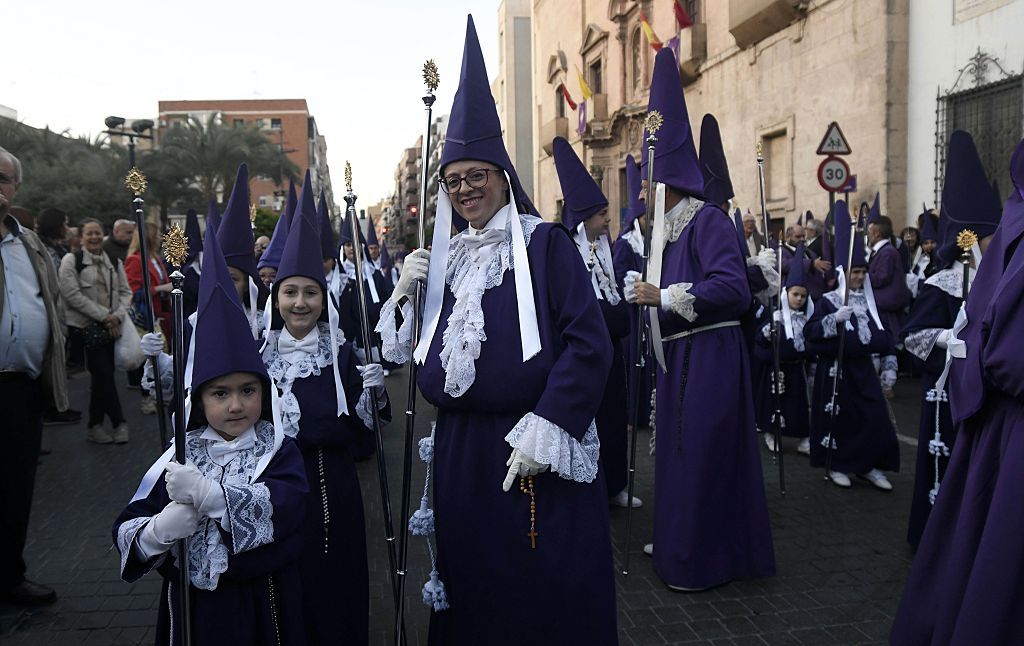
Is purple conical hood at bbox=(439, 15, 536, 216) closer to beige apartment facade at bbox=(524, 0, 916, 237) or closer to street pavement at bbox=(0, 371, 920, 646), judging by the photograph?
street pavement at bbox=(0, 371, 920, 646)

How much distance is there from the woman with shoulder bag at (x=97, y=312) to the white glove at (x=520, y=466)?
21.6ft

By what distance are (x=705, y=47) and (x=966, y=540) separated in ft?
69.9

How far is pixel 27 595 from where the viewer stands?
434 centimetres

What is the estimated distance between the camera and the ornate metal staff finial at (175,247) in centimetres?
268

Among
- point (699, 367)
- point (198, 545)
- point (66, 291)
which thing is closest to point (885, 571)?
point (699, 367)

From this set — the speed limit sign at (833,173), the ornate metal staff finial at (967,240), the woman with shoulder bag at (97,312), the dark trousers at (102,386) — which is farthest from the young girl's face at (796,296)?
the dark trousers at (102,386)

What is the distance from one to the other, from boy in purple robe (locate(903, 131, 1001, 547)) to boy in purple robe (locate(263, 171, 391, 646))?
2.83 m

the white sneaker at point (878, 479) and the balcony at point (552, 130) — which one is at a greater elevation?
the balcony at point (552, 130)

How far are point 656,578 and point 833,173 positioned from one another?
7.67m

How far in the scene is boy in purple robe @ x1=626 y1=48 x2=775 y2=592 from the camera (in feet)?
14.5

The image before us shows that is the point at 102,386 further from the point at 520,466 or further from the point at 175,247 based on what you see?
the point at 520,466

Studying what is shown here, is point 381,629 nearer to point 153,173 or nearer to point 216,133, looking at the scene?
point 153,173

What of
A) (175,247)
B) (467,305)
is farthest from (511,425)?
(175,247)

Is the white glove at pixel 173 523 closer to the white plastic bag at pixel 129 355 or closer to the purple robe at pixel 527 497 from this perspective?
the purple robe at pixel 527 497
